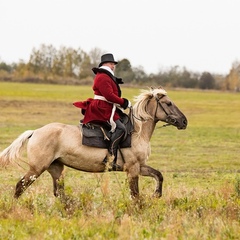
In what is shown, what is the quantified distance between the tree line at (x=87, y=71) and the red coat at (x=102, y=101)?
94502mm

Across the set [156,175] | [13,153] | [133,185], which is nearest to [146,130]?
[156,175]

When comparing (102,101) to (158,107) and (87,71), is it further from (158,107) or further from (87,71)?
(87,71)

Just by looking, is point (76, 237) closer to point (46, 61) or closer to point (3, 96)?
point (3, 96)

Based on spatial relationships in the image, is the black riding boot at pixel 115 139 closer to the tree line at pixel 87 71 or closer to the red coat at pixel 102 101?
the red coat at pixel 102 101

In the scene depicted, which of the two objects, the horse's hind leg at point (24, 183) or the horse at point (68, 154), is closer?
the horse's hind leg at point (24, 183)

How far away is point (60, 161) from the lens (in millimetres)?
9805

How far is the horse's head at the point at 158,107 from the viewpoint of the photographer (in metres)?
10.4

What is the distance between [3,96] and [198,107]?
19.2m

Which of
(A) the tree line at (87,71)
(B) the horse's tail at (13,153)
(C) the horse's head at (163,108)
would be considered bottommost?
(A) the tree line at (87,71)

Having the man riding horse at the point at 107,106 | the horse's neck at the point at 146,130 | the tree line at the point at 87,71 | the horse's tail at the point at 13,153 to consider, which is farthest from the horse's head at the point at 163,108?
the tree line at the point at 87,71

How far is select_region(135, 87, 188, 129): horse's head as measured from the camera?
1041 cm

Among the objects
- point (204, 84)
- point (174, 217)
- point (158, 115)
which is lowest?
point (204, 84)

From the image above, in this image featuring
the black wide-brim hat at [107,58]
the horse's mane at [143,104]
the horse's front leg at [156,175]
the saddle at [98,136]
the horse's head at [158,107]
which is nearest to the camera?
the saddle at [98,136]

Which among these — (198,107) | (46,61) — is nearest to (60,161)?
(198,107)
